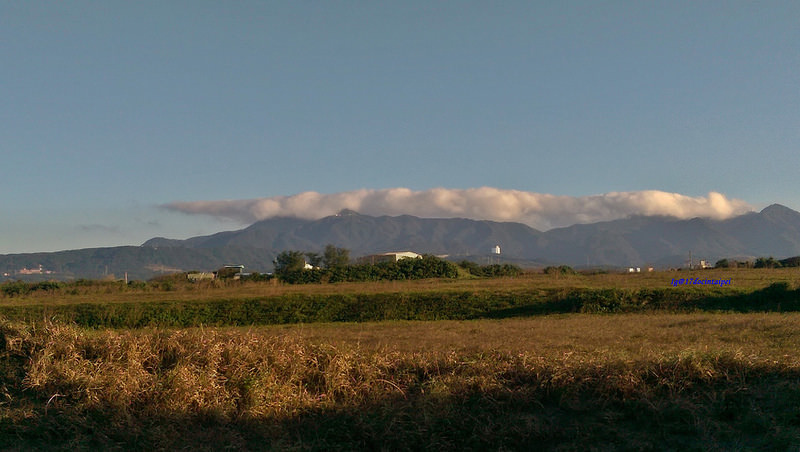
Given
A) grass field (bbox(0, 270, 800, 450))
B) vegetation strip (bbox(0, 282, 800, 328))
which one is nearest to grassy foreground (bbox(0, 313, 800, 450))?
grass field (bbox(0, 270, 800, 450))

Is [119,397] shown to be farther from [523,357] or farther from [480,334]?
[480,334]

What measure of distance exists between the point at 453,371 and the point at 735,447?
157 inches

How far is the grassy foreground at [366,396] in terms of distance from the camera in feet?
26.1

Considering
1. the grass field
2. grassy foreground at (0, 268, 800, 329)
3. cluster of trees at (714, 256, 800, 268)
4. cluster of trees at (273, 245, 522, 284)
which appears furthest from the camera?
cluster of trees at (714, 256, 800, 268)

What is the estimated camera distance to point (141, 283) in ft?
164

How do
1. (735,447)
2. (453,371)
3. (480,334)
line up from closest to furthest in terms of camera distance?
(735,447)
(453,371)
(480,334)

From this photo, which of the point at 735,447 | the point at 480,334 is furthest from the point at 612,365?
the point at 480,334

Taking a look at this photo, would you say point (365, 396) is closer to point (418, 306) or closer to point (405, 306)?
point (405, 306)

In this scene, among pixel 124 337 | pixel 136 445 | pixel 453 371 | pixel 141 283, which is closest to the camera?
pixel 136 445

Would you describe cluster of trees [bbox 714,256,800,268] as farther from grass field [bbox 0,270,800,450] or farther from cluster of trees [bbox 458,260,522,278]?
grass field [bbox 0,270,800,450]

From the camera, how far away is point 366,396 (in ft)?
30.2

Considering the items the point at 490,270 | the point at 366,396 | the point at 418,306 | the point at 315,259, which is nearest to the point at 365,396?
the point at 366,396

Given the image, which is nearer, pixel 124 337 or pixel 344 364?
pixel 344 364

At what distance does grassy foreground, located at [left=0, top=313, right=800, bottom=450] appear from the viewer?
26.1 ft
